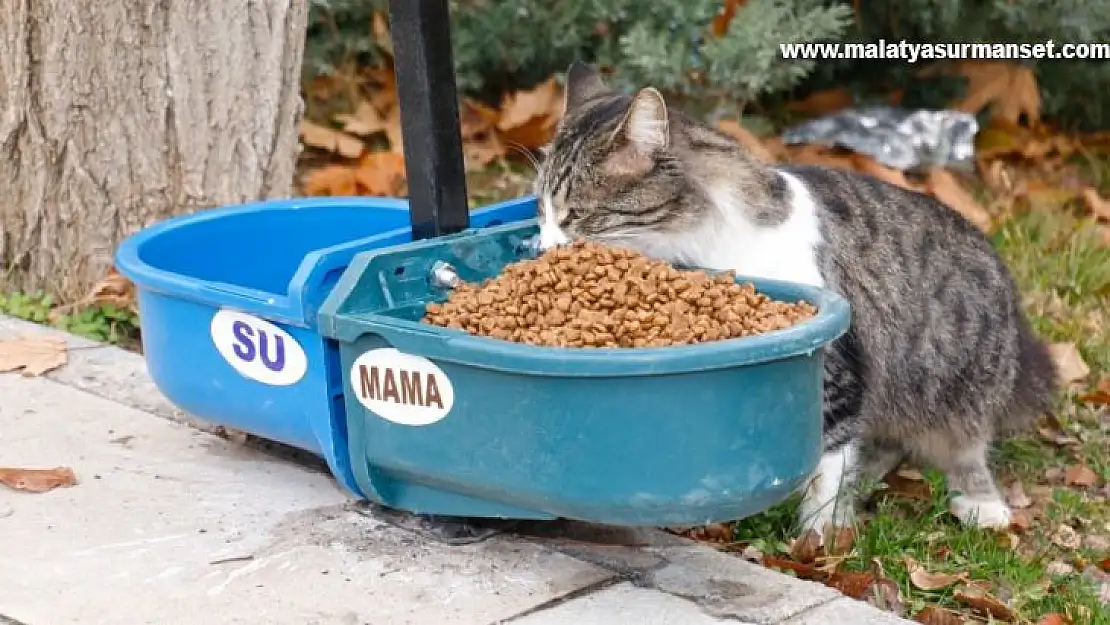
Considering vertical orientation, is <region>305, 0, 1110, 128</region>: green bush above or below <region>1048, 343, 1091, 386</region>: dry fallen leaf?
above

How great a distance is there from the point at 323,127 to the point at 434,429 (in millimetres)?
3141

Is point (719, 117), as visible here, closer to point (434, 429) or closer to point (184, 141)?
point (184, 141)

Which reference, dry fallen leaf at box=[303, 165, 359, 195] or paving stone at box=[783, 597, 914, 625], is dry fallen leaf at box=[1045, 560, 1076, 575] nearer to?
paving stone at box=[783, 597, 914, 625]

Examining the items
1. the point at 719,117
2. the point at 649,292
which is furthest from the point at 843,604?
the point at 719,117

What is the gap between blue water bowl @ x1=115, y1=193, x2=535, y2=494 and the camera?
8.16 feet

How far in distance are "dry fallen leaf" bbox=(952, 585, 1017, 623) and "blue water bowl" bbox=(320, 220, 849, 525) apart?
44 centimetres

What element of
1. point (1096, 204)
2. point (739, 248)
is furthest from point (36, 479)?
point (1096, 204)

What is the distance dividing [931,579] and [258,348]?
1201 mm

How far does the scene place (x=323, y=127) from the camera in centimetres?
529

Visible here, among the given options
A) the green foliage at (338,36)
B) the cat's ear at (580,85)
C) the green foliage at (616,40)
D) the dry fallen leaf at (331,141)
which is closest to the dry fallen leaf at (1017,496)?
the cat's ear at (580,85)

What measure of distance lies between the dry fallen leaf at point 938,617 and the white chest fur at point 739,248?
2.05 feet

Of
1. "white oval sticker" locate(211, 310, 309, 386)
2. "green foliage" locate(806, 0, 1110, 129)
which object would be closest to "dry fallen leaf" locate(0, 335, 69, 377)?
"white oval sticker" locate(211, 310, 309, 386)

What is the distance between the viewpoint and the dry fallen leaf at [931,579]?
262 centimetres

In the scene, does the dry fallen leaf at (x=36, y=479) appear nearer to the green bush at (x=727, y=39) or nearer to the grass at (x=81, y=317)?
the grass at (x=81, y=317)
